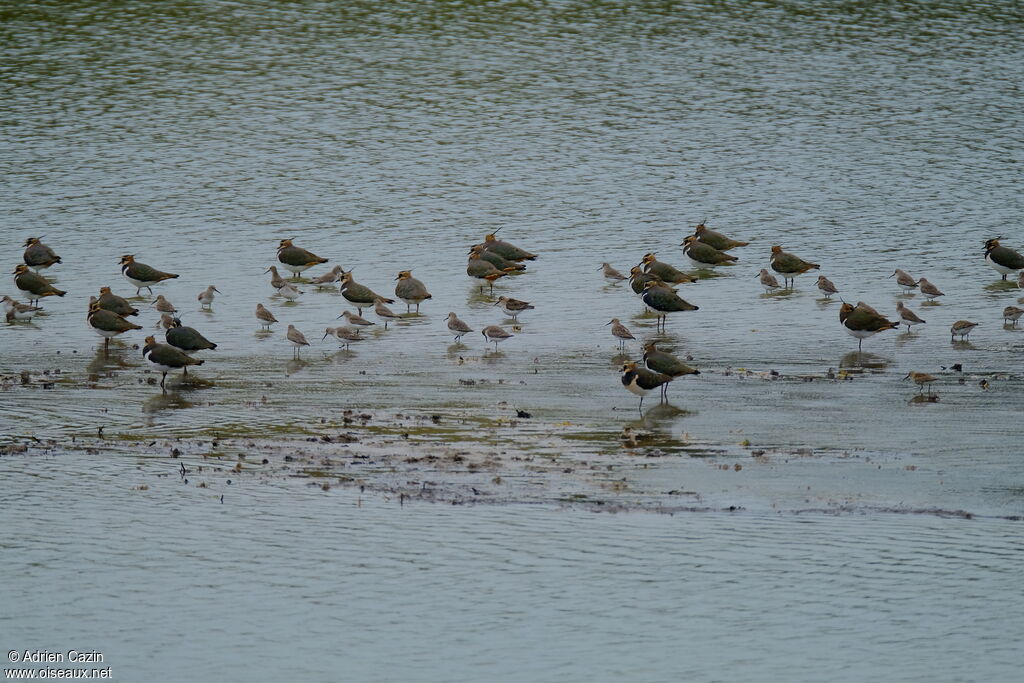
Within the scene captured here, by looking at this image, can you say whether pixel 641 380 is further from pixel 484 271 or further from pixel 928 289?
pixel 484 271

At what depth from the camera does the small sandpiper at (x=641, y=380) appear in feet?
61.9

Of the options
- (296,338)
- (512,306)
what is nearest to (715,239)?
(512,306)

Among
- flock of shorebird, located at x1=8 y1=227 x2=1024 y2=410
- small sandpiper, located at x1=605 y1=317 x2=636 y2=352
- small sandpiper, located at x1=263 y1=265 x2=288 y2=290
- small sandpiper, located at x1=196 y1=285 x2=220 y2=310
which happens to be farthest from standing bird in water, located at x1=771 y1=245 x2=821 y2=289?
small sandpiper, located at x1=196 y1=285 x2=220 y2=310

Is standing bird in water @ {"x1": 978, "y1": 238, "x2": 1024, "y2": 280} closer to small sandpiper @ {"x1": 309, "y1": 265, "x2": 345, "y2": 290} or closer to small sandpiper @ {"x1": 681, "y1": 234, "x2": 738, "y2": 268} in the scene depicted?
small sandpiper @ {"x1": 681, "y1": 234, "x2": 738, "y2": 268}

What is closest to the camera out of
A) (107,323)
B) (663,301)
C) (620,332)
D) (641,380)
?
(641,380)

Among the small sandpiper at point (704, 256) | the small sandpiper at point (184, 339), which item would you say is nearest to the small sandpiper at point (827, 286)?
the small sandpiper at point (704, 256)

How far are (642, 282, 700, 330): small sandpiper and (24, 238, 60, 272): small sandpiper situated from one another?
1169 centimetres

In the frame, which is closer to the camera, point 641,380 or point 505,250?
point 641,380

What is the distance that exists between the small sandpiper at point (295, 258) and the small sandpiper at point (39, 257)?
432 centimetres

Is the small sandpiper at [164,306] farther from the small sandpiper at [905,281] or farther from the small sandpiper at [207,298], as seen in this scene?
the small sandpiper at [905,281]

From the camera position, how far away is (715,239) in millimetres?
30312

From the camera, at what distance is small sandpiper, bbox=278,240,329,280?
28703 millimetres

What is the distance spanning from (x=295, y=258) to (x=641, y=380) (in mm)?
11559

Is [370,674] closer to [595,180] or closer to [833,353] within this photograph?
[833,353]
